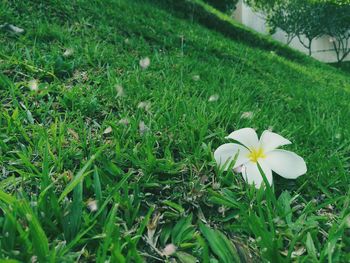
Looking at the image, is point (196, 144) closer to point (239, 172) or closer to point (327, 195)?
point (239, 172)

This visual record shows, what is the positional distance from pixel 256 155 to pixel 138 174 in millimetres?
437

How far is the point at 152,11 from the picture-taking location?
5.73m

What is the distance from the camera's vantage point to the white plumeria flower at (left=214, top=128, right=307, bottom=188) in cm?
148

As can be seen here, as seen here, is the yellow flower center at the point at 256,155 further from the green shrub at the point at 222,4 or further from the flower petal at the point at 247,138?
the green shrub at the point at 222,4

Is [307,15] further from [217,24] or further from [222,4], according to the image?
[217,24]

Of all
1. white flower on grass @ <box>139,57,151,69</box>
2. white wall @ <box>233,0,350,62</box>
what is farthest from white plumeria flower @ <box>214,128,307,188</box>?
white wall @ <box>233,0,350,62</box>

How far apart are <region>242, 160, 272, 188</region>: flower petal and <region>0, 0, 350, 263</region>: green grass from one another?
35mm

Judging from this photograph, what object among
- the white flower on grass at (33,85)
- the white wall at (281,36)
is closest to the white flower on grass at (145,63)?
the white flower on grass at (33,85)

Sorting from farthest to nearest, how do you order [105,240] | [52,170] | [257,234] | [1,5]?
[1,5] < [52,170] < [257,234] < [105,240]

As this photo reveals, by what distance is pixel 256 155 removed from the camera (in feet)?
5.06

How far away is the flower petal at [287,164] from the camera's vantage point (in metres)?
1.49

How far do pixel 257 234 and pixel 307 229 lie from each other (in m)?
0.21

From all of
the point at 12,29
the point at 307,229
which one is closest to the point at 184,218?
the point at 307,229

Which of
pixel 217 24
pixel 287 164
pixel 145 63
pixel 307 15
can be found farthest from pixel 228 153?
pixel 307 15
